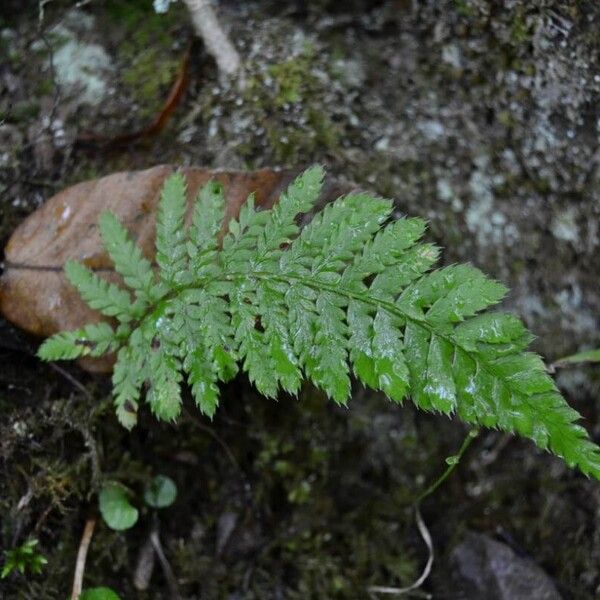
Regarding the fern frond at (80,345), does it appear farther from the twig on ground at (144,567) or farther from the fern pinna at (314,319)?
the twig on ground at (144,567)

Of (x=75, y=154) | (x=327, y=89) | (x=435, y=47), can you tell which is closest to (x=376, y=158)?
(x=327, y=89)

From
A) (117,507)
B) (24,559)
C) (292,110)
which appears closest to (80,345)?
(117,507)

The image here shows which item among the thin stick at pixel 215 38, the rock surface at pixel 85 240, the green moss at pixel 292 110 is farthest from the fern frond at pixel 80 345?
the thin stick at pixel 215 38

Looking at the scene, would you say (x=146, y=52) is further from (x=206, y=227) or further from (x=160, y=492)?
(x=160, y=492)

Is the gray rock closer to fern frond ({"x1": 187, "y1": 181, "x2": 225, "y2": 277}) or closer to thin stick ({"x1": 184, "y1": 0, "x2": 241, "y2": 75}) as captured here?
fern frond ({"x1": 187, "y1": 181, "x2": 225, "y2": 277})

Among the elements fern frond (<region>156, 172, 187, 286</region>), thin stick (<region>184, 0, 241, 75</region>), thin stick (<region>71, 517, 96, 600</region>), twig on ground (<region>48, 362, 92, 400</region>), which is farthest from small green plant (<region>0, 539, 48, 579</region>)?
thin stick (<region>184, 0, 241, 75</region>)

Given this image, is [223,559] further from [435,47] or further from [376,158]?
[435,47]

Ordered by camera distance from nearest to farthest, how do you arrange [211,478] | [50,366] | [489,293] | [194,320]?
[489,293]
[194,320]
[50,366]
[211,478]
